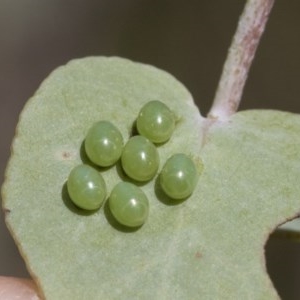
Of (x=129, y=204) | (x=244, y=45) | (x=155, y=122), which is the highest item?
(x=244, y=45)

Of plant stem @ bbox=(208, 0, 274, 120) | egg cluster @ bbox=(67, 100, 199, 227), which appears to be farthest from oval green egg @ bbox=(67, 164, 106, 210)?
plant stem @ bbox=(208, 0, 274, 120)

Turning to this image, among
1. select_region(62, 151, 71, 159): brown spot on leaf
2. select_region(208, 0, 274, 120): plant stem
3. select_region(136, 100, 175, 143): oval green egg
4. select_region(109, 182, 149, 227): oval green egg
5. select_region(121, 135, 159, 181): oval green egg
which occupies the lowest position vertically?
select_region(109, 182, 149, 227): oval green egg

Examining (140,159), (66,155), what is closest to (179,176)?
(140,159)

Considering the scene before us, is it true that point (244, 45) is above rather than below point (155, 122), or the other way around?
above

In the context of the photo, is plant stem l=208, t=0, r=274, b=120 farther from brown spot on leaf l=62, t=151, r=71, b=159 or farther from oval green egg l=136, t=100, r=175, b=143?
brown spot on leaf l=62, t=151, r=71, b=159

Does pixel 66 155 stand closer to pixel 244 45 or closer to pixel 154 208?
pixel 154 208

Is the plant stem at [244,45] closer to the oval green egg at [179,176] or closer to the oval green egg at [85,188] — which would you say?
the oval green egg at [179,176]

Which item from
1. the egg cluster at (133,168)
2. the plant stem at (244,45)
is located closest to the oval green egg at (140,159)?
the egg cluster at (133,168)
